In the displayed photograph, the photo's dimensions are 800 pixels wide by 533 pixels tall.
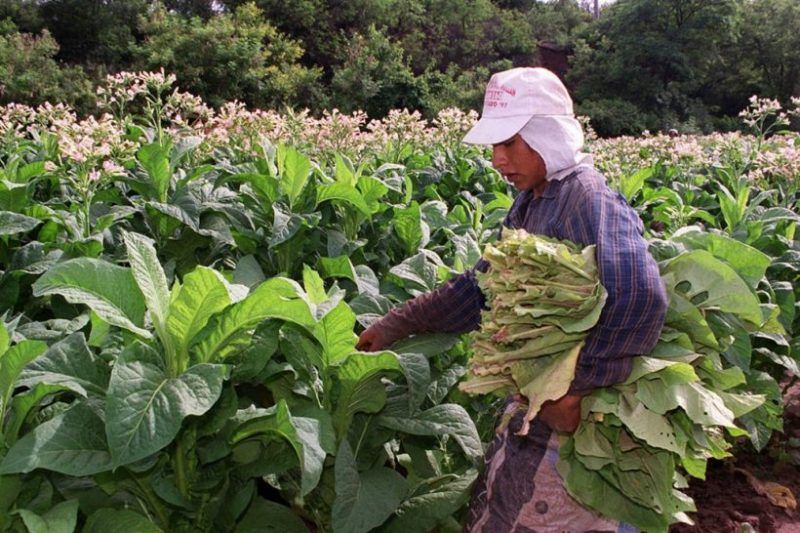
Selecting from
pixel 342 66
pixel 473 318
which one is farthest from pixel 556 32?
pixel 473 318

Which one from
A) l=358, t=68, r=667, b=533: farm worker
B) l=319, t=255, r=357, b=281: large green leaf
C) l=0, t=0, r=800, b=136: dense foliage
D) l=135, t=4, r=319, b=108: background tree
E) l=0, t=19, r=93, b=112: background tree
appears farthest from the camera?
l=0, t=0, r=800, b=136: dense foliage

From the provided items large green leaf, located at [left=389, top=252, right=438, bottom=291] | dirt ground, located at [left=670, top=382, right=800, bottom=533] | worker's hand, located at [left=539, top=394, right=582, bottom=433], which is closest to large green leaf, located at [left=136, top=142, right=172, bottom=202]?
large green leaf, located at [left=389, top=252, right=438, bottom=291]

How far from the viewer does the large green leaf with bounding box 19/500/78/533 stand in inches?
60.9

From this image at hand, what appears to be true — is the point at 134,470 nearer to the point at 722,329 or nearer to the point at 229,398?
the point at 229,398

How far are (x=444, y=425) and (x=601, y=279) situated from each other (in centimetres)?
60

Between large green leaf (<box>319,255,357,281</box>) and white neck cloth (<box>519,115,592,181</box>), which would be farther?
large green leaf (<box>319,255,357,281</box>)

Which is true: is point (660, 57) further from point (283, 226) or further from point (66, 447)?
point (66, 447)

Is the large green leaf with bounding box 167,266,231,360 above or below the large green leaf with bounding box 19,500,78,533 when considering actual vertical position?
above

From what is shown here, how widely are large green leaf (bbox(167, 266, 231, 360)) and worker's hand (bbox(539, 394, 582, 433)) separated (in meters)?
0.89

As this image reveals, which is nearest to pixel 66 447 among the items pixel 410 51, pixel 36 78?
pixel 36 78

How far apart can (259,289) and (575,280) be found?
771 mm

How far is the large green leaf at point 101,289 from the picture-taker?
1774 mm

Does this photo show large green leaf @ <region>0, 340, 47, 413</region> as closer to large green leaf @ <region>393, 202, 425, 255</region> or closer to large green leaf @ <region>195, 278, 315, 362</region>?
large green leaf @ <region>195, 278, 315, 362</region>

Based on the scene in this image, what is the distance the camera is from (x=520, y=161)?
2.13m
